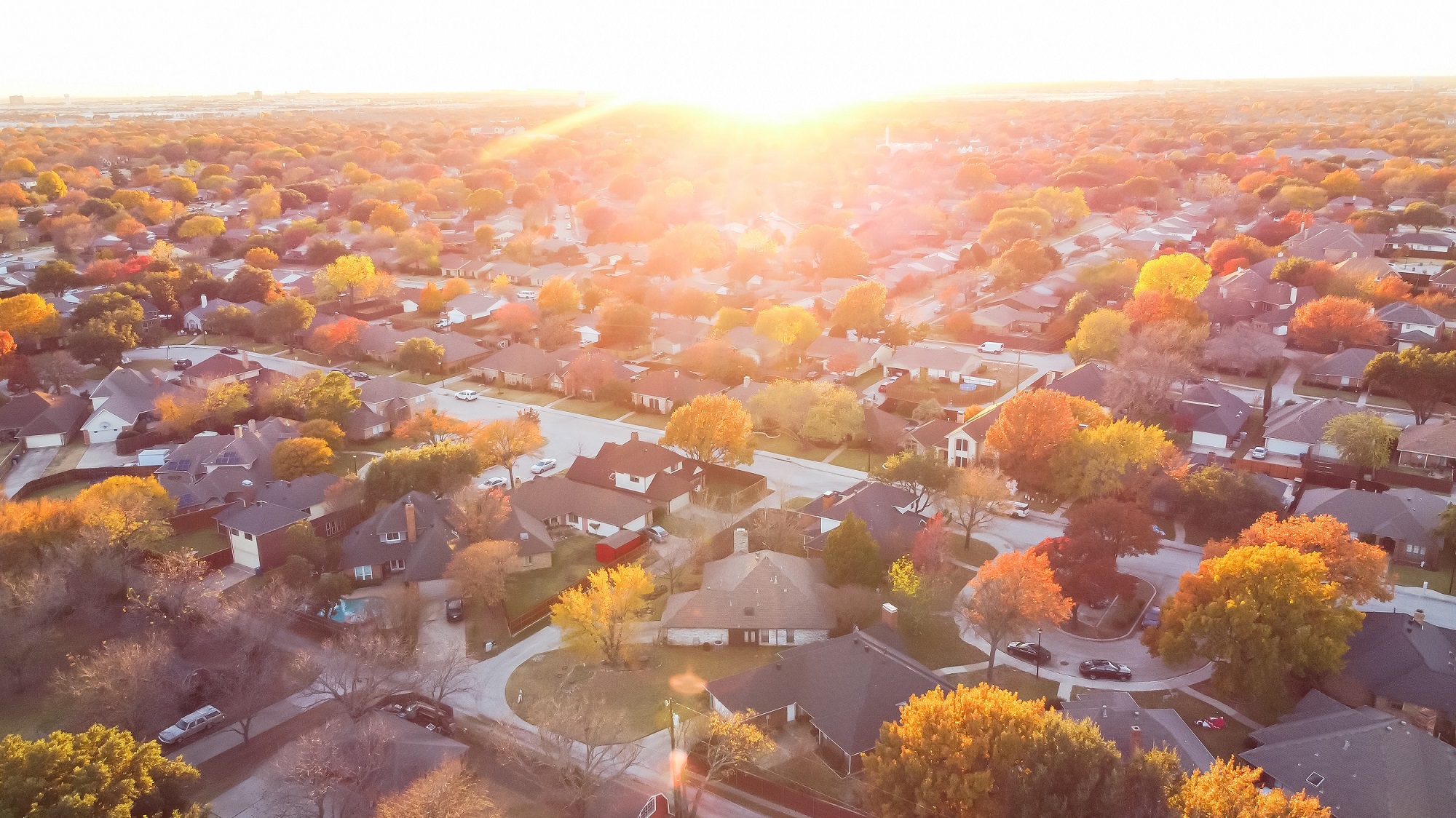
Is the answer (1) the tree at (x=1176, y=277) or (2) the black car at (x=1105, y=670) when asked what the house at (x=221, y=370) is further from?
(1) the tree at (x=1176, y=277)

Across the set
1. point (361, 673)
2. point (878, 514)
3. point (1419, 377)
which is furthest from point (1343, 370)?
point (361, 673)

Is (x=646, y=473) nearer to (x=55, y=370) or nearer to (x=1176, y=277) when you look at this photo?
(x=55, y=370)

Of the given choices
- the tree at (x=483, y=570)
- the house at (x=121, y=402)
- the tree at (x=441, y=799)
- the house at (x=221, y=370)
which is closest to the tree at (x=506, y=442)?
the tree at (x=483, y=570)

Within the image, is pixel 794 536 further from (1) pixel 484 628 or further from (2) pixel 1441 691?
(2) pixel 1441 691

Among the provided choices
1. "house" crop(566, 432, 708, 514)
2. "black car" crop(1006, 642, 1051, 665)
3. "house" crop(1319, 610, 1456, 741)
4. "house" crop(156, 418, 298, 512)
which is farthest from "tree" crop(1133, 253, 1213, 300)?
"house" crop(156, 418, 298, 512)

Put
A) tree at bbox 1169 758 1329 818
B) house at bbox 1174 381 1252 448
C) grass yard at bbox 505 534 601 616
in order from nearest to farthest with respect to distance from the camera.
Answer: tree at bbox 1169 758 1329 818 < grass yard at bbox 505 534 601 616 < house at bbox 1174 381 1252 448

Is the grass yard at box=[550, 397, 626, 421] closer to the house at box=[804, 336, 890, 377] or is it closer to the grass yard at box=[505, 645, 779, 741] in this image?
the house at box=[804, 336, 890, 377]
